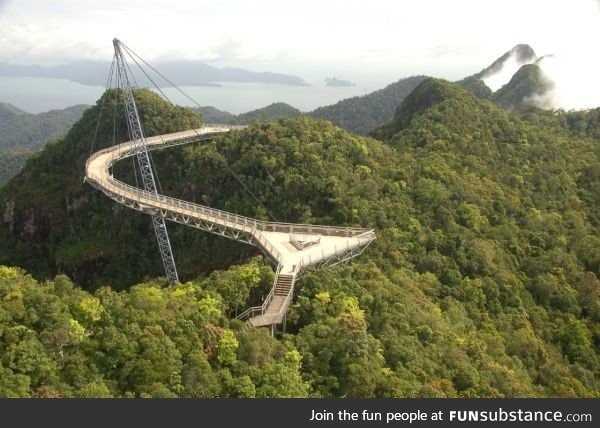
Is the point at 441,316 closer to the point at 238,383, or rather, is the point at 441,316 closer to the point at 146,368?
the point at 238,383

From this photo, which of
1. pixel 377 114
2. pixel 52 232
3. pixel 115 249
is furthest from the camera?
pixel 377 114

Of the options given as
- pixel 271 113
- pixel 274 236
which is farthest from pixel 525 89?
pixel 274 236

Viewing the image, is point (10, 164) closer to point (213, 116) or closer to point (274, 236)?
point (213, 116)

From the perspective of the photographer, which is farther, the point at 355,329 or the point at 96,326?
the point at 355,329

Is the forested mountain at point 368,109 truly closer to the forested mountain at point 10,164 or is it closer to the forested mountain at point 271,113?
the forested mountain at point 271,113

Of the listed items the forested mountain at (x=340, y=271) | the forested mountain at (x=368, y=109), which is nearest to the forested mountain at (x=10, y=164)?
the forested mountain at (x=368, y=109)

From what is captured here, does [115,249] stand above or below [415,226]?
below
